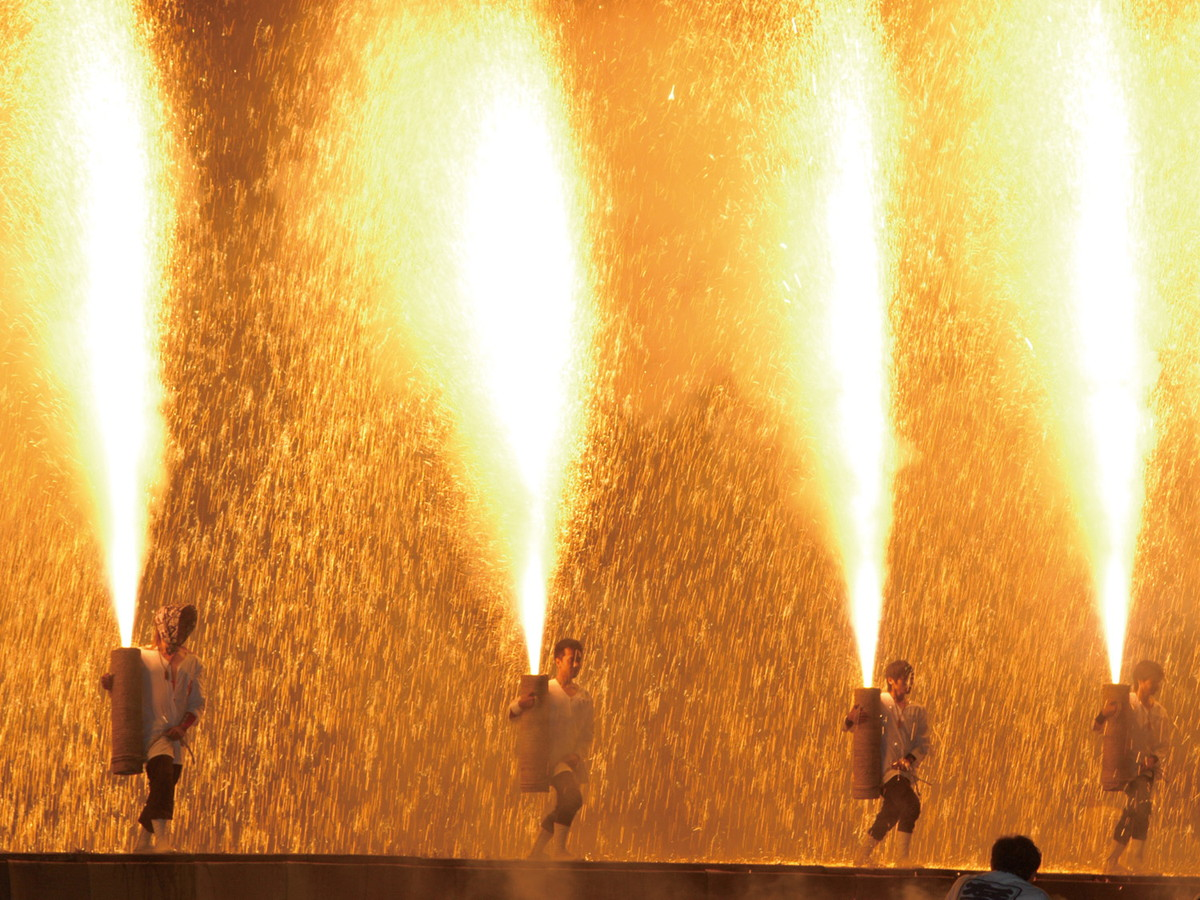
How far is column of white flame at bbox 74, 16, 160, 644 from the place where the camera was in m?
18.1

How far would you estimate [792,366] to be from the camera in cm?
1875

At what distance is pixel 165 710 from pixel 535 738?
2.34 m

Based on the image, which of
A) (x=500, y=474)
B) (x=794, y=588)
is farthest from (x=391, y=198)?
(x=794, y=588)

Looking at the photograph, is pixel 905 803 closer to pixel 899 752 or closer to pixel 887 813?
pixel 887 813

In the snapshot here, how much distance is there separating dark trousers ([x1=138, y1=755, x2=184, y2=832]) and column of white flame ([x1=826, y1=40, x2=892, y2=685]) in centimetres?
859

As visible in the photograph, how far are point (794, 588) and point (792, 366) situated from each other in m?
2.16

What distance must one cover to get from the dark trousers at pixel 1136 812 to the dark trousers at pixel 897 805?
1.65 metres

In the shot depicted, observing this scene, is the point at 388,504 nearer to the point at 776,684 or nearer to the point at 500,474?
the point at 500,474

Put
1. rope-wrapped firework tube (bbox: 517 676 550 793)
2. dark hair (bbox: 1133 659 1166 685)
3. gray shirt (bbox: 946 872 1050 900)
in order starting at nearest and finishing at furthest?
gray shirt (bbox: 946 872 1050 900), rope-wrapped firework tube (bbox: 517 676 550 793), dark hair (bbox: 1133 659 1166 685)

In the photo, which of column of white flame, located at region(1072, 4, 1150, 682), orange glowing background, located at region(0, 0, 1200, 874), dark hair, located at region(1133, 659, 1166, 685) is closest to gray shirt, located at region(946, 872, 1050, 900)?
dark hair, located at region(1133, 659, 1166, 685)

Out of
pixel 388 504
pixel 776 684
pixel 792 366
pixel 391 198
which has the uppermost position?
pixel 391 198

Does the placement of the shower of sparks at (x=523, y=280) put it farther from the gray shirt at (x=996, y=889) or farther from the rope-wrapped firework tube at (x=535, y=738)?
the gray shirt at (x=996, y=889)

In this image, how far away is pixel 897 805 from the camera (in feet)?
41.1

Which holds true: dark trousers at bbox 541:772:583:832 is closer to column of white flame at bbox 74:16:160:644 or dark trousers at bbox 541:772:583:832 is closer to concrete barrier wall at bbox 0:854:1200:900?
concrete barrier wall at bbox 0:854:1200:900
